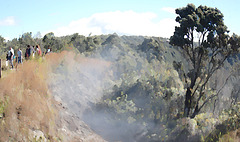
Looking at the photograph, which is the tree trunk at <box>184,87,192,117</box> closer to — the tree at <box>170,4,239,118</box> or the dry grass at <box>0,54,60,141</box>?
the tree at <box>170,4,239,118</box>

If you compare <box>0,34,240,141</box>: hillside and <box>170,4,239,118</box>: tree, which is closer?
<box>0,34,240,141</box>: hillside

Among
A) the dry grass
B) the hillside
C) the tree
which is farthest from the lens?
the tree

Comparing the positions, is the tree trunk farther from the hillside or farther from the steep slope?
the steep slope

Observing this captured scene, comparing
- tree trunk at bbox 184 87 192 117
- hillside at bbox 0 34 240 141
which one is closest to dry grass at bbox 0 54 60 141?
hillside at bbox 0 34 240 141

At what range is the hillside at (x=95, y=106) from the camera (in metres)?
10.7

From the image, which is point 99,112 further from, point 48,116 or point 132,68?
point 132,68

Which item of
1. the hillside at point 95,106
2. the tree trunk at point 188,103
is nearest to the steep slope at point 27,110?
the hillside at point 95,106

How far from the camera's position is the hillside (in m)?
10.7

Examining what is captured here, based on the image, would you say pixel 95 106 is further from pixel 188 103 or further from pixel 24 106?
pixel 24 106

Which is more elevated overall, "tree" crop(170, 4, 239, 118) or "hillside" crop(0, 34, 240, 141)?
"tree" crop(170, 4, 239, 118)

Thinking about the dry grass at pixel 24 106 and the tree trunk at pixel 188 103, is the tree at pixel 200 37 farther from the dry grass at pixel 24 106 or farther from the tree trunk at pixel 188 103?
the dry grass at pixel 24 106

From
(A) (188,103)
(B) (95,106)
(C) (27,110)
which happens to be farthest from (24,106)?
(A) (188,103)

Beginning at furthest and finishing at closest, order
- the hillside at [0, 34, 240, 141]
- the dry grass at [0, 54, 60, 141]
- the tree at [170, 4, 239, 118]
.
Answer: the tree at [170, 4, 239, 118]
the hillside at [0, 34, 240, 141]
the dry grass at [0, 54, 60, 141]

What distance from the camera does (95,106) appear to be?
23125mm
